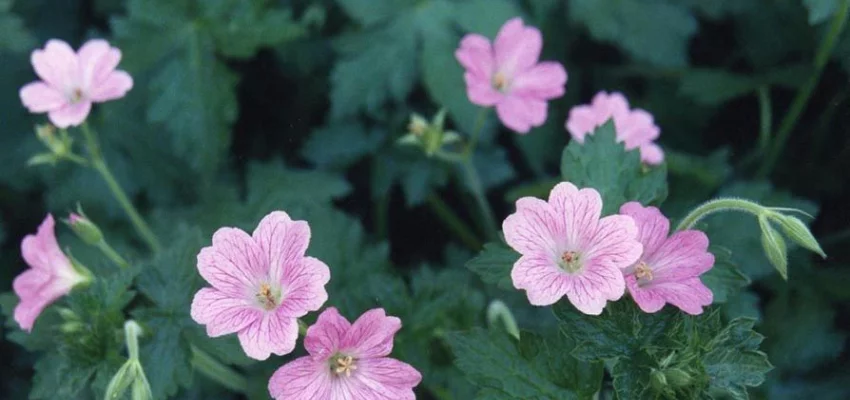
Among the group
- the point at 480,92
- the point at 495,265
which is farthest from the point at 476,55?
the point at 495,265

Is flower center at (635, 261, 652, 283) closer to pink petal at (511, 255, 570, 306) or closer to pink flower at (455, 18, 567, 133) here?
pink petal at (511, 255, 570, 306)

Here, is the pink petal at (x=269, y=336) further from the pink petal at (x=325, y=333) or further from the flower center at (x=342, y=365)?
the flower center at (x=342, y=365)

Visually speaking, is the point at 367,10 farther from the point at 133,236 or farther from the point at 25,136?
the point at 25,136

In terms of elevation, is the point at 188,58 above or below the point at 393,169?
above

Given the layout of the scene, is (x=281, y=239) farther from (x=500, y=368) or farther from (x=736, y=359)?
(x=736, y=359)

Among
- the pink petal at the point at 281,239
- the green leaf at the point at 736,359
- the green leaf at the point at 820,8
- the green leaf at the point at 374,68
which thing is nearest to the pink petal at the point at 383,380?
the pink petal at the point at 281,239

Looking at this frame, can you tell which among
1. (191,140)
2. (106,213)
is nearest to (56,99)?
(191,140)

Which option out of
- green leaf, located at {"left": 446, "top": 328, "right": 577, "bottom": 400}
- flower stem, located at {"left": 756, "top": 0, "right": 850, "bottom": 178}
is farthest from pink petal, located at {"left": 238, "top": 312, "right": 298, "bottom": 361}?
flower stem, located at {"left": 756, "top": 0, "right": 850, "bottom": 178}
